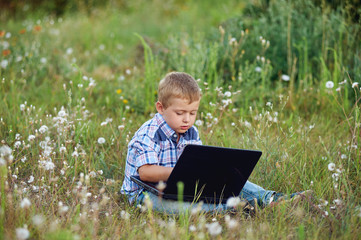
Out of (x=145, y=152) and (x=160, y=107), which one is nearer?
→ (x=145, y=152)

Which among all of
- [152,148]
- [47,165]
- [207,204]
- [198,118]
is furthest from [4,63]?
[207,204]

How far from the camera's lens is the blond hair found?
2846mm

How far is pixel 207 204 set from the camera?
2.86 meters

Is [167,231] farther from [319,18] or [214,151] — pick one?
[319,18]

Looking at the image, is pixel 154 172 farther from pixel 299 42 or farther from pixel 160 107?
pixel 299 42

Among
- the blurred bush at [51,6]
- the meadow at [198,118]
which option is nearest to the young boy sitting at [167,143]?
the meadow at [198,118]

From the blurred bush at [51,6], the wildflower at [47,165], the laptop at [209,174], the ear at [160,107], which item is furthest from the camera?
the blurred bush at [51,6]

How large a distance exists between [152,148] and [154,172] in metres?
0.18

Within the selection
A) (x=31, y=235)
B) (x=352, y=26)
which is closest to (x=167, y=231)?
(x=31, y=235)

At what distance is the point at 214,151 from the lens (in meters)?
2.47

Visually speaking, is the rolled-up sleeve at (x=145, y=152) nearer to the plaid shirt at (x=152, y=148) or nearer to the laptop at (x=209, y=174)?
the plaid shirt at (x=152, y=148)

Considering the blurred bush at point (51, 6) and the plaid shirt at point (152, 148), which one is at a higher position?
the blurred bush at point (51, 6)

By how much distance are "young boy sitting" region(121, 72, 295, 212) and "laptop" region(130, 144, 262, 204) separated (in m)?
0.09

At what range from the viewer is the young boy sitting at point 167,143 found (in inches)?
111
